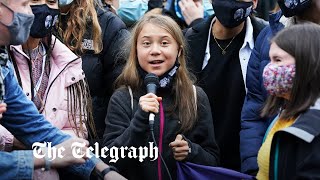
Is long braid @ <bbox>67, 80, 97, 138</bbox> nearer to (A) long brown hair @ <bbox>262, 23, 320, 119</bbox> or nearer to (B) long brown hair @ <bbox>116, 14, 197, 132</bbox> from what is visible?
(B) long brown hair @ <bbox>116, 14, 197, 132</bbox>

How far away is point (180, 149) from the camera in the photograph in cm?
434

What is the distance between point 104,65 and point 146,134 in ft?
4.19

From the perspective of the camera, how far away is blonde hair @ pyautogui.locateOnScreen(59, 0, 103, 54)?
532cm

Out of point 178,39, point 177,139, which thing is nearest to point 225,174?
point 177,139

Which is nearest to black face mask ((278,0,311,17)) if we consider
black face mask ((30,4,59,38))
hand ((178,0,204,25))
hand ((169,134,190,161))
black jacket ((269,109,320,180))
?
hand ((169,134,190,161))

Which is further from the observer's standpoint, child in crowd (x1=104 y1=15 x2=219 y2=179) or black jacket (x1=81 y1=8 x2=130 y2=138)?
black jacket (x1=81 y1=8 x2=130 y2=138)

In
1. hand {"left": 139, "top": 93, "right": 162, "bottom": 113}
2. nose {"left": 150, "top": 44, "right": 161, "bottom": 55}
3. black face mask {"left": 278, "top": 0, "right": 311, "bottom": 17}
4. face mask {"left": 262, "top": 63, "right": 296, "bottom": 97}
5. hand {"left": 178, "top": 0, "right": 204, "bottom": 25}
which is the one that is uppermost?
black face mask {"left": 278, "top": 0, "right": 311, "bottom": 17}

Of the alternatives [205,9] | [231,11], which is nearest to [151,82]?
[231,11]

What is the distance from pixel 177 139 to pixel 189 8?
2.38 metres

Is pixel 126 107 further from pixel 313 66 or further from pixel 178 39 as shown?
pixel 313 66

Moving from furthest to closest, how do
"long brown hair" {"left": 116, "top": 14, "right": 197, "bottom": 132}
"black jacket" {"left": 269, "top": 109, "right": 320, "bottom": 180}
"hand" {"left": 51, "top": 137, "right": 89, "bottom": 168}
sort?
"long brown hair" {"left": 116, "top": 14, "right": 197, "bottom": 132} < "hand" {"left": 51, "top": 137, "right": 89, "bottom": 168} < "black jacket" {"left": 269, "top": 109, "right": 320, "bottom": 180}

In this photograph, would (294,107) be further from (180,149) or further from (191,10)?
(191,10)

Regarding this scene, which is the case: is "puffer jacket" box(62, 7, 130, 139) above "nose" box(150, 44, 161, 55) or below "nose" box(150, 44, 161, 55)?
below

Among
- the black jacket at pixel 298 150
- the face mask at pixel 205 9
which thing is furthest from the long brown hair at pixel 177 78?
the face mask at pixel 205 9
